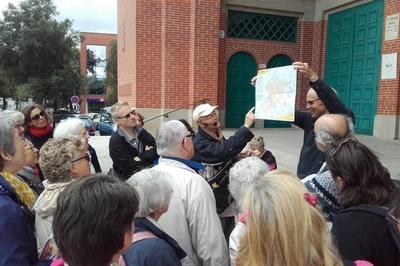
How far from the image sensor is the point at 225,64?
13.2m

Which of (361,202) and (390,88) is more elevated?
(390,88)

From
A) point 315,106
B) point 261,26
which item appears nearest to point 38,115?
point 315,106

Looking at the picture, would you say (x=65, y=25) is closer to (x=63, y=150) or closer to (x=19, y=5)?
(x=19, y=5)

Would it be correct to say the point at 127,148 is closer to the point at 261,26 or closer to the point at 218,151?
the point at 218,151

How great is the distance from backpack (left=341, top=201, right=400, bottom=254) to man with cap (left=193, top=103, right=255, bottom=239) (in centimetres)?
141

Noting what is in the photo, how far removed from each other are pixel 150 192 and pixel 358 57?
434 inches

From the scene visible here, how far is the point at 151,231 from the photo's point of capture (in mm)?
1939

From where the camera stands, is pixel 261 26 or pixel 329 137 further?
pixel 261 26

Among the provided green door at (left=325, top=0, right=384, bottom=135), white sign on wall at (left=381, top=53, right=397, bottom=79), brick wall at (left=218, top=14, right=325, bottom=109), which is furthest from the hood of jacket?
brick wall at (left=218, top=14, right=325, bottom=109)

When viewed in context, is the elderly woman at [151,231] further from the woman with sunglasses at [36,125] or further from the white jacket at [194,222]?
the woman with sunglasses at [36,125]

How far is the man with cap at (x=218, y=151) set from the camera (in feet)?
10.7

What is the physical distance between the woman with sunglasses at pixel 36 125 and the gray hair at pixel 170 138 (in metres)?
2.23

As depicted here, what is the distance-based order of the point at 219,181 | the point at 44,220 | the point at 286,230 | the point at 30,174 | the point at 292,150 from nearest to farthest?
the point at 286,230, the point at 44,220, the point at 30,174, the point at 219,181, the point at 292,150

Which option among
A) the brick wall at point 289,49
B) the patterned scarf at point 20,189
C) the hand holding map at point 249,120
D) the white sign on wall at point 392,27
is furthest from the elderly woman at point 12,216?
the brick wall at point 289,49
